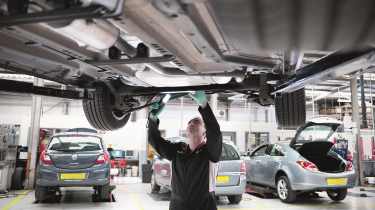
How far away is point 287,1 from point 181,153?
1775 millimetres

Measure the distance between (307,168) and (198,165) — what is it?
4.34 metres

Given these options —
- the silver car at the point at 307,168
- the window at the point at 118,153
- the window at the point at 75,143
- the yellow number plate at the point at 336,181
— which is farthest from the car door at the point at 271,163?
the window at the point at 118,153

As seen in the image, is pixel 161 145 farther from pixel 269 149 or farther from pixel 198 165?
pixel 269 149

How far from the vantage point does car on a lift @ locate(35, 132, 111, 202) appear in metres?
5.80

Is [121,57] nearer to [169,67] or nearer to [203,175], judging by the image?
[169,67]

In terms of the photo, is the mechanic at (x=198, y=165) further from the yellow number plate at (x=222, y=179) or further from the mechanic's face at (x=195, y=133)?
the yellow number plate at (x=222, y=179)

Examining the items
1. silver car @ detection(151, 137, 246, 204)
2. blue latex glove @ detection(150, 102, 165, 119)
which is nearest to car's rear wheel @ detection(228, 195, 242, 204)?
silver car @ detection(151, 137, 246, 204)

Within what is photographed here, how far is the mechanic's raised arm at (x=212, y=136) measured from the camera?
247cm

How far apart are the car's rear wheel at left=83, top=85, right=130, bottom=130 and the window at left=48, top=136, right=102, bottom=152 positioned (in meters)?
2.98

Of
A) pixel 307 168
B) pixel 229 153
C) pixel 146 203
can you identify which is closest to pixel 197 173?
pixel 229 153

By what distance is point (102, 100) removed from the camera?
10.2 ft

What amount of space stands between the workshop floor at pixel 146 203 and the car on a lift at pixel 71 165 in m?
0.36

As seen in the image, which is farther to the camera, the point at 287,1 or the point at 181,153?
the point at 181,153

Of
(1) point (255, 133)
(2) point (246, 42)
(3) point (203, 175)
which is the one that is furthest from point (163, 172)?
(1) point (255, 133)
